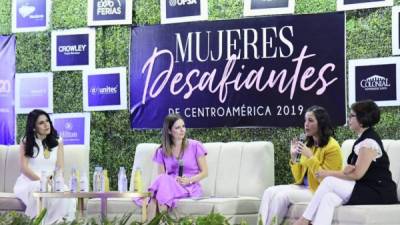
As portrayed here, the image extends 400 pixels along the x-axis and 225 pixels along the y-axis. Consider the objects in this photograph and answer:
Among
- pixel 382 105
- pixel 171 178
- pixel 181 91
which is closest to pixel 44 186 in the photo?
pixel 171 178

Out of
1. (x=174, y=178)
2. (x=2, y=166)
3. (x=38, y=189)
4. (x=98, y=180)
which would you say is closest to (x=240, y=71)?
(x=174, y=178)

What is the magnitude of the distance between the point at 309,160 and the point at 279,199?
38 centimetres

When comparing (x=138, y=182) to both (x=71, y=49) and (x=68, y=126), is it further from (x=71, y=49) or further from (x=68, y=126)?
(x=71, y=49)

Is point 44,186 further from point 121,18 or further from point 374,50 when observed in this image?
point 374,50

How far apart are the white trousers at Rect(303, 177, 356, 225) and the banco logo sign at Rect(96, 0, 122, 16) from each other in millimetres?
3278

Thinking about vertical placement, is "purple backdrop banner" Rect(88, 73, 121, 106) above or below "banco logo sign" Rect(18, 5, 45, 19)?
below

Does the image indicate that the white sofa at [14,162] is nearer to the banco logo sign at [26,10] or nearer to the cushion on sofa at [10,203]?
the cushion on sofa at [10,203]

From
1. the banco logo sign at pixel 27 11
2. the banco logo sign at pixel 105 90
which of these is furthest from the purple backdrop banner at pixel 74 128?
the banco logo sign at pixel 27 11

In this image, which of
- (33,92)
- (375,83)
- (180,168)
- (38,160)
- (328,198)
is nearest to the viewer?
(328,198)

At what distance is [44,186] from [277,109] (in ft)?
7.21

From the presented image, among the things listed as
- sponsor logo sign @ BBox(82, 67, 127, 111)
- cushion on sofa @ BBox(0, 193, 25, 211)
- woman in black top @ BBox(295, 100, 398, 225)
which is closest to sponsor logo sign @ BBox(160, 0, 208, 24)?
sponsor logo sign @ BBox(82, 67, 127, 111)

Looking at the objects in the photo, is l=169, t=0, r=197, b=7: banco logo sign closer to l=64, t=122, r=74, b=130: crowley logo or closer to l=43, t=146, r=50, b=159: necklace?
l=64, t=122, r=74, b=130: crowley logo

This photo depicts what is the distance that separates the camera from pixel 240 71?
7289 mm

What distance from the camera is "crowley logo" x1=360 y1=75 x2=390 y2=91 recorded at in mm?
6582
